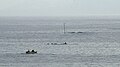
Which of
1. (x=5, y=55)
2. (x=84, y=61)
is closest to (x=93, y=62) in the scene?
(x=84, y=61)

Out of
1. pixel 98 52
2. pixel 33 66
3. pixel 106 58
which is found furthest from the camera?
pixel 98 52

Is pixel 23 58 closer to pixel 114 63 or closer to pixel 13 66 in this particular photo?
pixel 13 66

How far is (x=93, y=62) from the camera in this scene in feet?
276

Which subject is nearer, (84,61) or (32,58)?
(84,61)

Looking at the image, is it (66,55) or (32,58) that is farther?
(66,55)

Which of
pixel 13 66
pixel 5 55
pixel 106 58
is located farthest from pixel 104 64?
pixel 5 55

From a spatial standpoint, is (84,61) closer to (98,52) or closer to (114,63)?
(114,63)

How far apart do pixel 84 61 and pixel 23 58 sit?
16.3m

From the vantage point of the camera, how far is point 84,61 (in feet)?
283

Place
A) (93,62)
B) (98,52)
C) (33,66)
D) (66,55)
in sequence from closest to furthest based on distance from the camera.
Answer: (33,66)
(93,62)
(66,55)
(98,52)

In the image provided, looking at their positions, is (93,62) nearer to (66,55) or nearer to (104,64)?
(104,64)

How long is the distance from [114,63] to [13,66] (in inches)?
873

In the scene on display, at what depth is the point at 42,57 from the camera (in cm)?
9494

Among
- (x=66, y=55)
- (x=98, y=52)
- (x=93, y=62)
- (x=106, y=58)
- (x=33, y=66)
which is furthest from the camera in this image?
(x=98, y=52)
